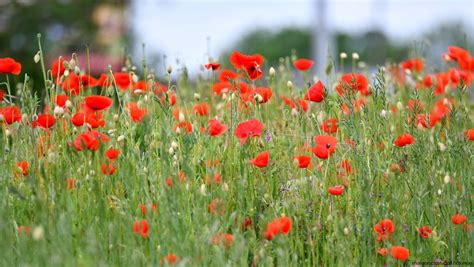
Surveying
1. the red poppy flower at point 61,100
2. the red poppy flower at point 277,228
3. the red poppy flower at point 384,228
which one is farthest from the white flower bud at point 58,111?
the red poppy flower at point 384,228

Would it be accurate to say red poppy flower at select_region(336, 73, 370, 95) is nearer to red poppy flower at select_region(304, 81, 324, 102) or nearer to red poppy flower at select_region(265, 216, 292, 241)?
red poppy flower at select_region(304, 81, 324, 102)

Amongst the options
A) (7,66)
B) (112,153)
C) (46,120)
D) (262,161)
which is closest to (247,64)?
(262,161)

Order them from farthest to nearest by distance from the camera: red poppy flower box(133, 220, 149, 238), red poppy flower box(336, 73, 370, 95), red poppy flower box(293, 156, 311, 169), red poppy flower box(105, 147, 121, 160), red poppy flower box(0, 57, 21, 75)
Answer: red poppy flower box(0, 57, 21, 75) → red poppy flower box(336, 73, 370, 95) → red poppy flower box(105, 147, 121, 160) → red poppy flower box(293, 156, 311, 169) → red poppy flower box(133, 220, 149, 238)

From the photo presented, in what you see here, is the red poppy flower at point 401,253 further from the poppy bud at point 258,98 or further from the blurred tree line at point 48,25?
the blurred tree line at point 48,25

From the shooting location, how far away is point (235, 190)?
327 centimetres

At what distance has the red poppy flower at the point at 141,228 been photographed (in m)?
2.75

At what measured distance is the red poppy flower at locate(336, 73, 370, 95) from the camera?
3.27 meters

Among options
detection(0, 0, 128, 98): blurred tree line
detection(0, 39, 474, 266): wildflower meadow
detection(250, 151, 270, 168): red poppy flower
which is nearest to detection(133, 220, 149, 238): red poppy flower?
detection(0, 39, 474, 266): wildflower meadow

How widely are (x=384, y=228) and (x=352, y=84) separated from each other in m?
0.70

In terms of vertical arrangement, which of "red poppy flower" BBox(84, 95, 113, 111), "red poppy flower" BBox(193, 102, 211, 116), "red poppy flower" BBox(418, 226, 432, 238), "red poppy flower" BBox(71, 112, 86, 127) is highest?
"red poppy flower" BBox(84, 95, 113, 111)

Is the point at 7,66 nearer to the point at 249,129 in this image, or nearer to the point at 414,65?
the point at 249,129

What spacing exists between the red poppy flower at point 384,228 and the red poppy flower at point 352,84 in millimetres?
570

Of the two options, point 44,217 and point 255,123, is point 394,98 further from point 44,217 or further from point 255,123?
point 44,217

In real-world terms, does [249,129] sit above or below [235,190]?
above
